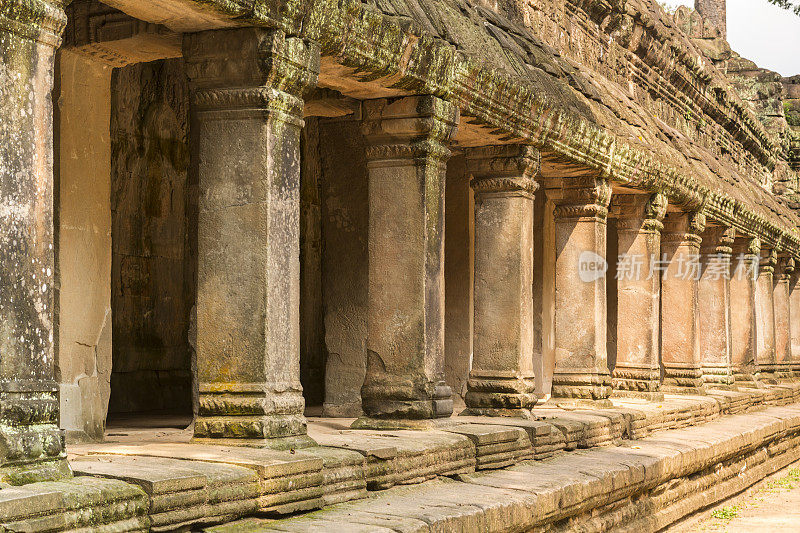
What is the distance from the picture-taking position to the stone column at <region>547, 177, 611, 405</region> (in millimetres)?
9945

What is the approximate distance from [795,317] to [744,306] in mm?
5077

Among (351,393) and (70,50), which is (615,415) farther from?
(70,50)

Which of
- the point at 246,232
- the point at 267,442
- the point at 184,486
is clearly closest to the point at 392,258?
the point at 246,232

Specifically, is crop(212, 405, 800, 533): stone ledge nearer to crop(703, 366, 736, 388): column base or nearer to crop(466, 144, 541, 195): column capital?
crop(703, 366, 736, 388): column base

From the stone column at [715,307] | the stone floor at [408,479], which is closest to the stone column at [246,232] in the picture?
the stone floor at [408,479]

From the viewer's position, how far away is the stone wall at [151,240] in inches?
375

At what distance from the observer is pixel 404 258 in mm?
7125

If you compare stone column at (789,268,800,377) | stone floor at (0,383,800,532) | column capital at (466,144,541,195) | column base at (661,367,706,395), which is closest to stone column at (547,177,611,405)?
stone floor at (0,383,800,532)

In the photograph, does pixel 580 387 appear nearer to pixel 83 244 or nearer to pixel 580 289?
pixel 580 289

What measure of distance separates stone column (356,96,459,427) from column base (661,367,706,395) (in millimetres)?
6724

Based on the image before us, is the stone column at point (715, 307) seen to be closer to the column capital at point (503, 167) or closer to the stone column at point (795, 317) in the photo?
the stone column at point (795, 317)

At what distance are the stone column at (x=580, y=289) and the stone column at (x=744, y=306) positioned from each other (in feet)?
21.4

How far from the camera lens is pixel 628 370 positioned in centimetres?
1167

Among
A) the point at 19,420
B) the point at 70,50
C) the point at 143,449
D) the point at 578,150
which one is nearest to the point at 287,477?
the point at 143,449
